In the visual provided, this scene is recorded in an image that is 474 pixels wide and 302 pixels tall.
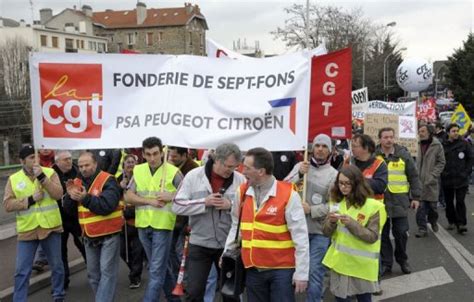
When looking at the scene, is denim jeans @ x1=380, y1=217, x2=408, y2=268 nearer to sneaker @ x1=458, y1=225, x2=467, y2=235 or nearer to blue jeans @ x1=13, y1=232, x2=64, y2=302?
sneaker @ x1=458, y1=225, x2=467, y2=235

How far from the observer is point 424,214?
9461mm

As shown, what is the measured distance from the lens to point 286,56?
5.23m

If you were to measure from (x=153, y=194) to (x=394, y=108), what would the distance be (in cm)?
1213

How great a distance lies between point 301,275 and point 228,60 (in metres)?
2.33

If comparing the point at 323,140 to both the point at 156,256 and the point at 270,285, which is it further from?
the point at 156,256

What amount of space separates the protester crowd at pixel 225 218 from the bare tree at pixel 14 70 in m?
39.8

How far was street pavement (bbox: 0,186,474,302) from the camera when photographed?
20.7 feet

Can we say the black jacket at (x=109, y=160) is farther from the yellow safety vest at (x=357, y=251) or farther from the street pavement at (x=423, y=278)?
the yellow safety vest at (x=357, y=251)

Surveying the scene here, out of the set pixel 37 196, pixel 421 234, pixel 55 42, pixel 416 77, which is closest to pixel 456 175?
pixel 421 234

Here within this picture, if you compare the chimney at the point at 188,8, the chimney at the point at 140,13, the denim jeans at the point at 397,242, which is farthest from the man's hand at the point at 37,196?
the chimney at the point at 140,13

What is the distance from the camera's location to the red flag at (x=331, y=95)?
5465 mm

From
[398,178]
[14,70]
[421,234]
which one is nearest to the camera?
[398,178]

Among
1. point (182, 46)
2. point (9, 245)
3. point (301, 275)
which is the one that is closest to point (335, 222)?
point (301, 275)

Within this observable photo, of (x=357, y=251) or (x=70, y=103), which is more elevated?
(x=70, y=103)
